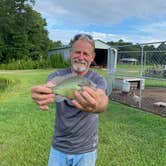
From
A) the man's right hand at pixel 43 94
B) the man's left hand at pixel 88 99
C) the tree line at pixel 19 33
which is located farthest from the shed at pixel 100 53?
the man's left hand at pixel 88 99

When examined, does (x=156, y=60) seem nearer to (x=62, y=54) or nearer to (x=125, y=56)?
(x=125, y=56)

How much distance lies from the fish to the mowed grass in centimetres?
255

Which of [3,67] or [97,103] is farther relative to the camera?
[3,67]

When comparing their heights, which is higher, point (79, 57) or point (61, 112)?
point (79, 57)

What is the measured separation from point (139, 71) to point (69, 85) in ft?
23.2

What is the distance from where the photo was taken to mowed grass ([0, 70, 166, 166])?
4.01 metres

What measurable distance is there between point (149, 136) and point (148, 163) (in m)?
1.09

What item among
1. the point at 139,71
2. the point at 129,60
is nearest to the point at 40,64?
the point at 129,60

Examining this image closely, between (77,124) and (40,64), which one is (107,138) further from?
(40,64)

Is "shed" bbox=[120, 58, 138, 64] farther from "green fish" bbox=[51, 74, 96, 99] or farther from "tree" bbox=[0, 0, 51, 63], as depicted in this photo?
"tree" bbox=[0, 0, 51, 63]

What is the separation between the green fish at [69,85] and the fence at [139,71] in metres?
5.53

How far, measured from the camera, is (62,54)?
116ft

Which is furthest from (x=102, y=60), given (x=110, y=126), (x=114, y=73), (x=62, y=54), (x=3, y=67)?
(x=110, y=126)

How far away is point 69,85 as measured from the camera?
1504 millimetres
